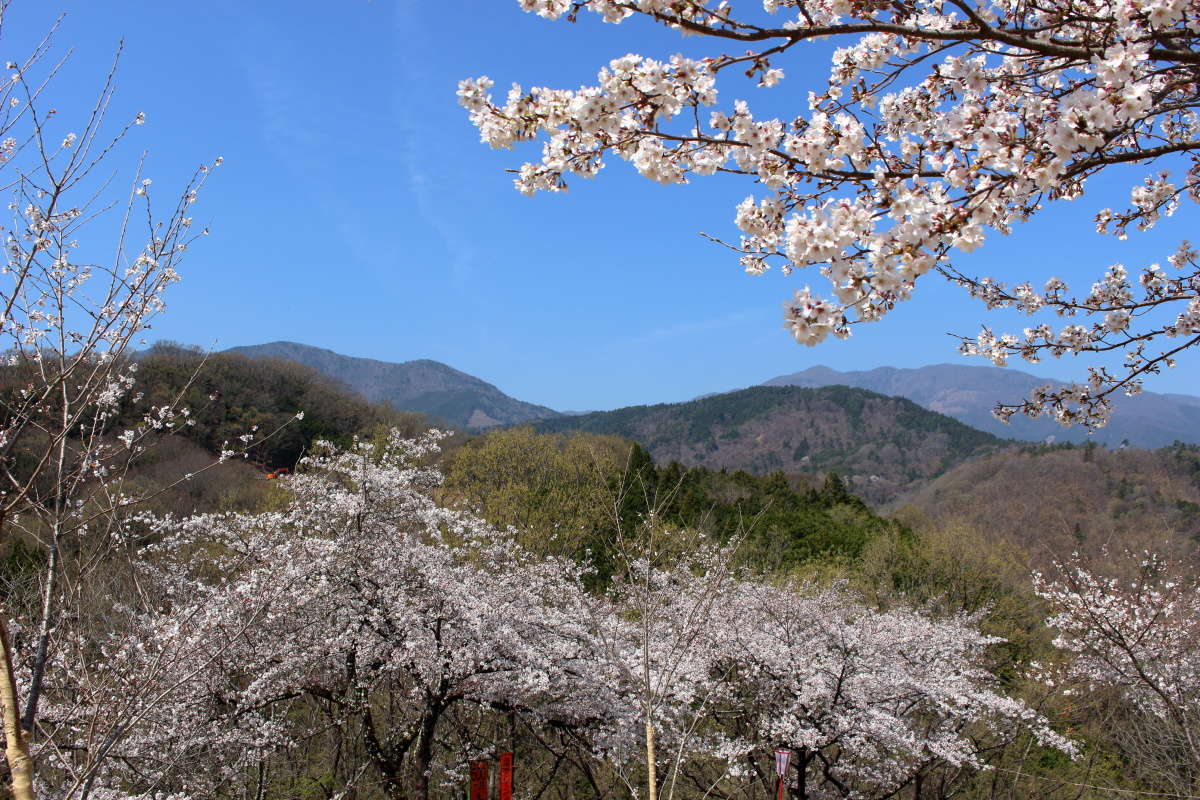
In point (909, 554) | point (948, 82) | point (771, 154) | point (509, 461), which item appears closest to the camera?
point (771, 154)

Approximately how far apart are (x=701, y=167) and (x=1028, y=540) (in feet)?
106

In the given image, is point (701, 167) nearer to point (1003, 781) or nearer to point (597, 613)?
point (597, 613)

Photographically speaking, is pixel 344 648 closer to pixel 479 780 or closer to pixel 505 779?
pixel 479 780

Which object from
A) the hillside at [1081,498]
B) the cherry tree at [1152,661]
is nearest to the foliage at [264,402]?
the cherry tree at [1152,661]

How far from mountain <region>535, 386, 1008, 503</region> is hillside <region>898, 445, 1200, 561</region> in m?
26.2

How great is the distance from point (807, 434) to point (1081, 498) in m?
73.6

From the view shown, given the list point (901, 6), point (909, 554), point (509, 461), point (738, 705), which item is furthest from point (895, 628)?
point (509, 461)

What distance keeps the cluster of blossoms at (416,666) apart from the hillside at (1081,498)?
63.7 feet

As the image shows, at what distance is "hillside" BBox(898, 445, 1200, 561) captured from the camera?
92.5 ft

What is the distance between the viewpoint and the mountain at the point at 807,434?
86.6 m

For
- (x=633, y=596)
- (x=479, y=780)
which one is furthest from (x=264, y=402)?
(x=479, y=780)

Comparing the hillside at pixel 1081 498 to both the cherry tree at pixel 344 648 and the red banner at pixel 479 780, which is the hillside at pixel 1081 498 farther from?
the red banner at pixel 479 780

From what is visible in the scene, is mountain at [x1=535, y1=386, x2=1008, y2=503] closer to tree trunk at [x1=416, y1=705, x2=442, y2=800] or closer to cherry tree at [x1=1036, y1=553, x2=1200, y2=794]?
cherry tree at [x1=1036, y1=553, x2=1200, y2=794]

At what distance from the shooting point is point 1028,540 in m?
29.0
